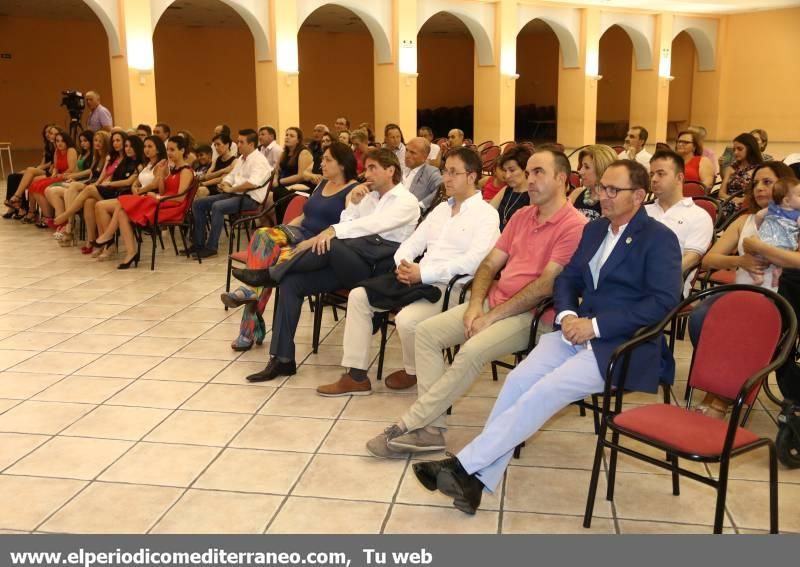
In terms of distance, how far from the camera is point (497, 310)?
3355 mm

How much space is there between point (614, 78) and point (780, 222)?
82.3ft

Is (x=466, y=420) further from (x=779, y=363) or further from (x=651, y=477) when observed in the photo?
(x=779, y=363)

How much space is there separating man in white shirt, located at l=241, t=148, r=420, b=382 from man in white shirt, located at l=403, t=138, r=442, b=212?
87.7 inches

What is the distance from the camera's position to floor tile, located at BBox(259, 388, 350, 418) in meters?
3.79

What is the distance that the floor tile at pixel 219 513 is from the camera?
8.96 feet

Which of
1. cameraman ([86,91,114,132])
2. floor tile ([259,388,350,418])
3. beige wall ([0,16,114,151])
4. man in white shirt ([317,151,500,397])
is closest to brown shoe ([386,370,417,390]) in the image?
man in white shirt ([317,151,500,397])

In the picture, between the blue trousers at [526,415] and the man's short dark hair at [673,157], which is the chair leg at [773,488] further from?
the man's short dark hair at [673,157]

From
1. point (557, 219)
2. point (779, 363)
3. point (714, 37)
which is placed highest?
point (714, 37)

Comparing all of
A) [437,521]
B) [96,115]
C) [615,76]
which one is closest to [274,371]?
[437,521]

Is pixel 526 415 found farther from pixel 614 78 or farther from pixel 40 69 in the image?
pixel 614 78

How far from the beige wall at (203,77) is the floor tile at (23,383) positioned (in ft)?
66.5
